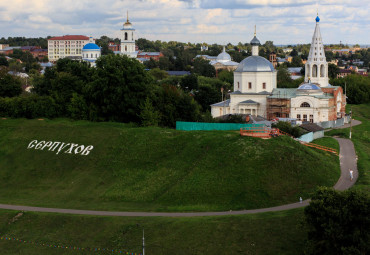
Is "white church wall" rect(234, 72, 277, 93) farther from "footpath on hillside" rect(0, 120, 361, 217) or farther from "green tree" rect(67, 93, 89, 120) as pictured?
"footpath on hillside" rect(0, 120, 361, 217)

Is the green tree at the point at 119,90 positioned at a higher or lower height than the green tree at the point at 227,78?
lower

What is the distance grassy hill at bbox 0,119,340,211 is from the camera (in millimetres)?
32406

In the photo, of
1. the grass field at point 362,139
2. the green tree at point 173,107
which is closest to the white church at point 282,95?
the grass field at point 362,139

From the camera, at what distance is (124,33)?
112 meters

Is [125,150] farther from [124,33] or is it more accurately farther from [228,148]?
[124,33]

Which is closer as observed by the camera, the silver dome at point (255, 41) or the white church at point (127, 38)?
the silver dome at point (255, 41)

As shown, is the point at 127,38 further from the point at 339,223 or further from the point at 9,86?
the point at 339,223

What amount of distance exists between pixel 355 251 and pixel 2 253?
61.0 ft

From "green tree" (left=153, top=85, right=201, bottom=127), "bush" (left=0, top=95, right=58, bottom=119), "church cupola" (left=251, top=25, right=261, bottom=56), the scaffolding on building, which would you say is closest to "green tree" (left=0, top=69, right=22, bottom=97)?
"bush" (left=0, top=95, right=58, bottom=119)

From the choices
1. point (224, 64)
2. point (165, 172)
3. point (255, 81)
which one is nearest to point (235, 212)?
point (165, 172)

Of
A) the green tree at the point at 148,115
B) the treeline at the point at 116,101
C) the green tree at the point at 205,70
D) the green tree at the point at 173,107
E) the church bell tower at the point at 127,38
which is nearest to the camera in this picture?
the green tree at the point at 148,115

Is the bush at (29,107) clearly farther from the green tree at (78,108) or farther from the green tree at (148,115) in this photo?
the green tree at (148,115)

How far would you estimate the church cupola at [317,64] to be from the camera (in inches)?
2660

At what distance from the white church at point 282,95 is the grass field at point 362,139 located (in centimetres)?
396
